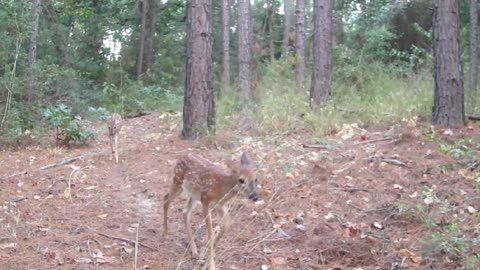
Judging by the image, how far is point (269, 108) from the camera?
38.9 ft

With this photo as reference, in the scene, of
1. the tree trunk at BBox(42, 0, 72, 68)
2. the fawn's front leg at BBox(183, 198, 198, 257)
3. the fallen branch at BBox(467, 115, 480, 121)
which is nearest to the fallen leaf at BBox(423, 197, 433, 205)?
the fawn's front leg at BBox(183, 198, 198, 257)

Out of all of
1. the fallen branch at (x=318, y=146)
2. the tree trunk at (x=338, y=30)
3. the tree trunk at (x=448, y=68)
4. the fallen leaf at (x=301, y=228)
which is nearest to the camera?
the fallen leaf at (x=301, y=228)

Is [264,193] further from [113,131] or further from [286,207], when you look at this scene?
[113,131]

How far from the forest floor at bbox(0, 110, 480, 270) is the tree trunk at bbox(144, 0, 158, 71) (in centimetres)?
1653

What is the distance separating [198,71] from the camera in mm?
10641

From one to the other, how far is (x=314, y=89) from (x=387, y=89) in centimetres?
162

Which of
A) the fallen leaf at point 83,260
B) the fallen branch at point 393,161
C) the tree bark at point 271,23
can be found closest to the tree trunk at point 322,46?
the fallen branch at point 393,161

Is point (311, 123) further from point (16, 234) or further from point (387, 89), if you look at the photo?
point (16, 234)

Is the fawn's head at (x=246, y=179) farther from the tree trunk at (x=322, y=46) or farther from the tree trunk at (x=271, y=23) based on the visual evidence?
the tree trunk at (x=271, y=23)

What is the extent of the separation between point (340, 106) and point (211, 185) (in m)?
7.19

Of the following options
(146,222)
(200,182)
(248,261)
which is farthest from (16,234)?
(248,261)

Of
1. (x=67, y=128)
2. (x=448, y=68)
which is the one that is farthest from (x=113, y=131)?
(x=448, y=68)

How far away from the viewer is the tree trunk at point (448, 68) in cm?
924

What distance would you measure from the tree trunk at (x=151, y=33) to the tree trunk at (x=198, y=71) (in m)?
15.2
